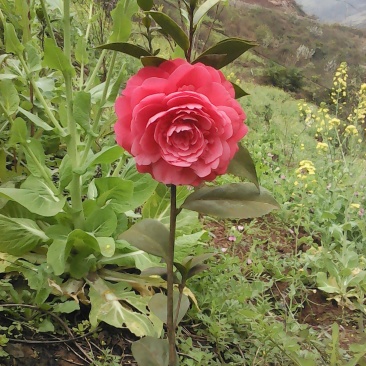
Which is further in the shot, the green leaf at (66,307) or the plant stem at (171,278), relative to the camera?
the green leaf at (66,307)

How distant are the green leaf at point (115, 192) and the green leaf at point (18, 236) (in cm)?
21

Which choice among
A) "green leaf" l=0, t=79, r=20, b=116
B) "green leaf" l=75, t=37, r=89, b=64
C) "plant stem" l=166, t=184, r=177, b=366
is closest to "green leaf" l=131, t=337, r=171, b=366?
"plant stem" l=166, t=184, r=177, b=366

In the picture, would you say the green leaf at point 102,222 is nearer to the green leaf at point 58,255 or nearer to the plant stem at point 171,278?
the green leaf at point 58,255

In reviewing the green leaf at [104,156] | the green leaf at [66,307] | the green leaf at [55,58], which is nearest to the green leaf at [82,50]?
the green leaf at [55,58]

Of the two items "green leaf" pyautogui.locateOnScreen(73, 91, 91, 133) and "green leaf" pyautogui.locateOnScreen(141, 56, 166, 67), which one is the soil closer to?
"green leaf" pyautogui.locateOnScreen(73, 91, 91, 133)

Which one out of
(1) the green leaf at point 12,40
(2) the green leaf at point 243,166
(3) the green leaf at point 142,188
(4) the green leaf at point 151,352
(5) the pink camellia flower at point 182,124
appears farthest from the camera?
(3) the green leaf at point 142,188

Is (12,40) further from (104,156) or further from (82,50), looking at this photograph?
(104,156)

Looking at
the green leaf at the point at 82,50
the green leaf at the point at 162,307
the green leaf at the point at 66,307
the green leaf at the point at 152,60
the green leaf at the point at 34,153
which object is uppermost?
the green leaf at the point at 152,60

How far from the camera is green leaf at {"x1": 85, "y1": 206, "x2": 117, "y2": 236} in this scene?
1332 mm

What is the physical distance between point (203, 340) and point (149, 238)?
0.66 m

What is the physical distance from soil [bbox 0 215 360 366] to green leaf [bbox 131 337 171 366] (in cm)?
36

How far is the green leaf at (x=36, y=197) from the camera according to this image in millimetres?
1260

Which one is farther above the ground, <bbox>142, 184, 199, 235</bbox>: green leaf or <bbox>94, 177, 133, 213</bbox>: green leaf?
<bbox>94, 177, 133, 213</bbox>: green leaf

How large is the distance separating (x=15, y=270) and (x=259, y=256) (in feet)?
3.13
